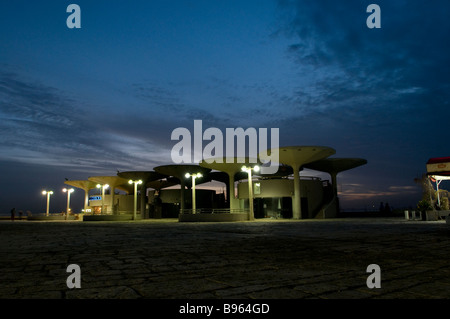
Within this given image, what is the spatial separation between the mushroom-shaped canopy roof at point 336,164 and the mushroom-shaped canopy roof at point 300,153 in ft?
26.4

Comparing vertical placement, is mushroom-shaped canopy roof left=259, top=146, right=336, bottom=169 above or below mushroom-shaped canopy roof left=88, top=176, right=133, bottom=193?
above

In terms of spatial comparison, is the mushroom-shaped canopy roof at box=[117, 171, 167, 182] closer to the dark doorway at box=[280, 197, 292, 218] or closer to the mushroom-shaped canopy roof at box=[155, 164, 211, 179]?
the mushroom-shaped canopy roof at box=[155, 164, 211, 179]

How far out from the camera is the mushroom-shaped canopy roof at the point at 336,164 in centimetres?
3872

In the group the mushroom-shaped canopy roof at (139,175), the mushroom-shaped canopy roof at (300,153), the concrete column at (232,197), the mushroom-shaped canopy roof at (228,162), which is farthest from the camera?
the mushroom-shaped canopy roof at (139,175)

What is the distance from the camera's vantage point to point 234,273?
360cm

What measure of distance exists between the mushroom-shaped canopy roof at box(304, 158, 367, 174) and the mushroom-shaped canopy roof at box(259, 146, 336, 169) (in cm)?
803

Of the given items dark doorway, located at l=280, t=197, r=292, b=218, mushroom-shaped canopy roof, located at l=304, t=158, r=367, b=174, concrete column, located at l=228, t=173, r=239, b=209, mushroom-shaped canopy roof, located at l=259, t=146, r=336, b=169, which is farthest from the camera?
mushroom-shaped canopy roof, located at l=304, t=158, r=367, b=174

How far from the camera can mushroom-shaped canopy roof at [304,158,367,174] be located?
38719 mm

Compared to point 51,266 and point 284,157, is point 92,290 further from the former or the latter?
point 284,157

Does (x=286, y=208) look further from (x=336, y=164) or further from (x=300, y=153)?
(x=300, y=153)

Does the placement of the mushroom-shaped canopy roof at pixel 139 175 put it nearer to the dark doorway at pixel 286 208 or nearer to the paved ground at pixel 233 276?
the dark doorway at pixel 286 208

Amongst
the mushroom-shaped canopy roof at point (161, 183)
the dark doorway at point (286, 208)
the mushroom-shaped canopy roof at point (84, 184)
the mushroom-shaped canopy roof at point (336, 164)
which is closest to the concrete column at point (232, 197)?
the dark doorway at point (286, 208)

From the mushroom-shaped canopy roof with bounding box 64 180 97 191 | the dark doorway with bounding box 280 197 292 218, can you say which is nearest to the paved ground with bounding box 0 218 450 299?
the dark doorway with bounding box 280 197 292 218
